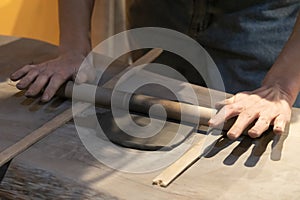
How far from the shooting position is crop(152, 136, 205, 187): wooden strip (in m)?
0.76

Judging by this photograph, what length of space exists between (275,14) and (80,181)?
0.60 meters

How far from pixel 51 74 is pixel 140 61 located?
8.0 inches

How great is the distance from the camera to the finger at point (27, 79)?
3.35 feet

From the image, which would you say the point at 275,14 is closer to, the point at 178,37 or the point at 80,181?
the point at 178,37

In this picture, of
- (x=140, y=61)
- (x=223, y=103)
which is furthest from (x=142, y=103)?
(x=140, y=61)

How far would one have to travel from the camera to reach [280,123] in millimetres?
866

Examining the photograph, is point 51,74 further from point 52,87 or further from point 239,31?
point 239,31

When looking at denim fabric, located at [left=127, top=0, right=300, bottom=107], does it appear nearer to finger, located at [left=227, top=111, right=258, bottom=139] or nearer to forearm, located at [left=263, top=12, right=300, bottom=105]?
forearm, located at [left=263, top=12, right=300, bottom=105]

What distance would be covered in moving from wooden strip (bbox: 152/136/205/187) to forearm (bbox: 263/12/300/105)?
19 centimetres

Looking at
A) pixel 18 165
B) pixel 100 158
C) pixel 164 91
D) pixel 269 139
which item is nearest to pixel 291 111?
pixel 269 139

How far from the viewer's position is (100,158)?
0.82 meters

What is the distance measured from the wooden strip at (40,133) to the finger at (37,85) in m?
0.08

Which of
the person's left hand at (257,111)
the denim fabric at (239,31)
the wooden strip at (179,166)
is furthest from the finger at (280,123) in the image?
the denim fabric at (239,31)

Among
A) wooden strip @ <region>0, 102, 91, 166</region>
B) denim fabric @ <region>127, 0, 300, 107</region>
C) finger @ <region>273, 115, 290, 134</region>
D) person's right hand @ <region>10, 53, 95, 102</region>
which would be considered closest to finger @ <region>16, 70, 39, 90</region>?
person's right hand @ <region>10, 53, 95, 102</region>
